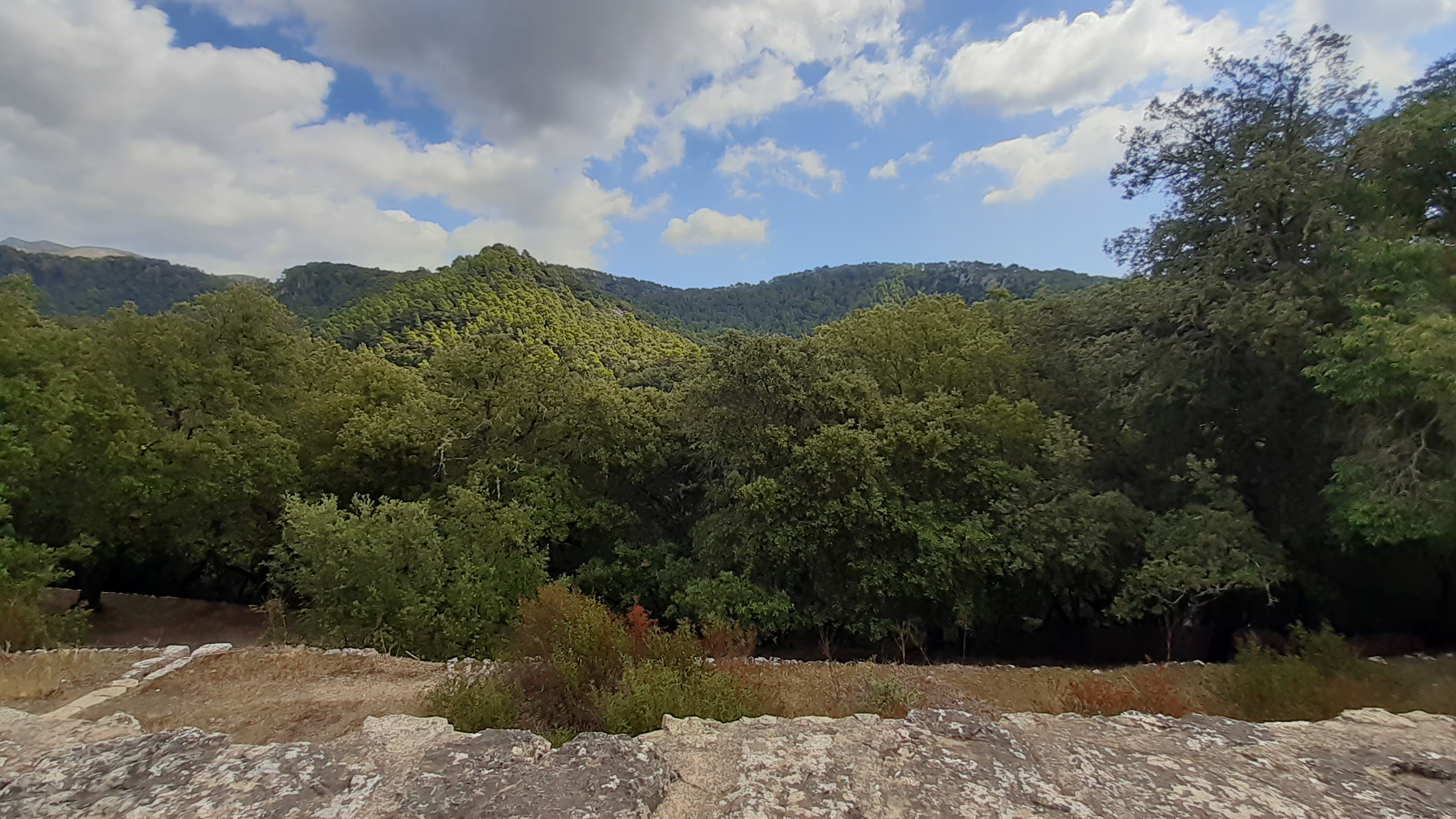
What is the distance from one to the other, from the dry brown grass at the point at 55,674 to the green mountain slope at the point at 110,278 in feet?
322

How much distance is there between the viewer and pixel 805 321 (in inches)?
3423

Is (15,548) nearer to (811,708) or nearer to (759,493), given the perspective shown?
(759,493)

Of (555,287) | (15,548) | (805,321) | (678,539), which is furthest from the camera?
(805,321)

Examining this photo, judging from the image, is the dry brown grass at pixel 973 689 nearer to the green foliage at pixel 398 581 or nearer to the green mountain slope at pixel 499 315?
the green foliage at pixel 398 581

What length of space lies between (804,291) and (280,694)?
101 m

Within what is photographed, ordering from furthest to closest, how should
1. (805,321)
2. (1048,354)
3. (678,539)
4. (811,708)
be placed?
1. (805,321)
2. (678,539)
3. (1048,354)
4. (811,708)

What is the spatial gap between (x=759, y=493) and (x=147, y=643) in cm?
1225

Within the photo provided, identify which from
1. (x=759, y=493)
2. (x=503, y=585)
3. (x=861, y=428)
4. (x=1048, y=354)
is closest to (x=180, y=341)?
(x=503, y=585)

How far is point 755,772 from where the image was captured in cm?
414

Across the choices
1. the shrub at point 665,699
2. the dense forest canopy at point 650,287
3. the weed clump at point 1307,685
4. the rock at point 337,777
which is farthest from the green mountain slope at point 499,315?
the rock at point 337,777

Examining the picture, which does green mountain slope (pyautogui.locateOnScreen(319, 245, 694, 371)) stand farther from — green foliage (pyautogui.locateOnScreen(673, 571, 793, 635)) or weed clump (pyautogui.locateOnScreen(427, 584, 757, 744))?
weed clump (pyautogui.locateOnScreen(427, 584, 757, 744))

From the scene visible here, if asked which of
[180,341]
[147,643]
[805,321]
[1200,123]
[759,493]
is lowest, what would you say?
[147,643]

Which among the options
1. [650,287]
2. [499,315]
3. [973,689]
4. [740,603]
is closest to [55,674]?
[740,603]

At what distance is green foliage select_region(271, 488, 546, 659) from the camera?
10453 mm
